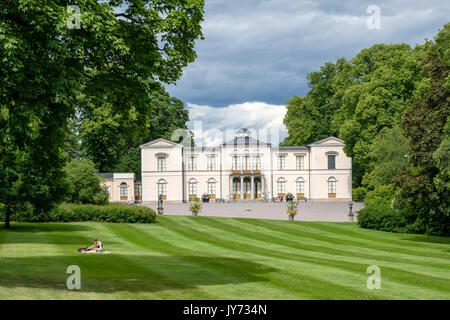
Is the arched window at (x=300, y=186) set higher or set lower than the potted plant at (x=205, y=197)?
higher

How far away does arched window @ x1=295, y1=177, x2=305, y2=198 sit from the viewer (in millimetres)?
62562

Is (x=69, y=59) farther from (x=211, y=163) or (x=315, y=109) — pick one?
(x=315, y=109)

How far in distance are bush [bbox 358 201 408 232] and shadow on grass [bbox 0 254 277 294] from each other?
18731 millimetres

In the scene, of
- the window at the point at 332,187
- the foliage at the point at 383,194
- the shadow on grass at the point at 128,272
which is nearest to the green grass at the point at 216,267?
the shadow on grass at the point at 128,272

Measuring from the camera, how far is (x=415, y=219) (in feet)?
99.4

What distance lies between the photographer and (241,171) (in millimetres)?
62500

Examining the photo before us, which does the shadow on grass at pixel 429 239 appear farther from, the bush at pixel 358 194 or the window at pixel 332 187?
the window at pixel 332 187

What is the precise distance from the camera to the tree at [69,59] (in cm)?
846

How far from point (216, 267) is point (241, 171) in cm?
4987

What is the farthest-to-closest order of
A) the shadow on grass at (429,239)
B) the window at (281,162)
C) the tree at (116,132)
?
the window at (281,162) < the tree at (116,132) < the shadow on grass at (429,239)

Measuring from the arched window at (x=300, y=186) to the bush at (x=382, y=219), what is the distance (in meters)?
29.5

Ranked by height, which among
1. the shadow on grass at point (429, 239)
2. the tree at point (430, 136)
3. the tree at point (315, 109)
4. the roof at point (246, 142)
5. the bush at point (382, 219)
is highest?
the tree at point (315, 109)

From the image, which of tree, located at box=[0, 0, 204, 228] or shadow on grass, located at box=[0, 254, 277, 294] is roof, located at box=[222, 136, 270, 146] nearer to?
shadow on grass, located at box=[0, 254, 277, 294]
